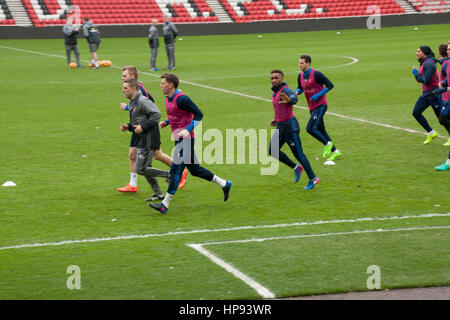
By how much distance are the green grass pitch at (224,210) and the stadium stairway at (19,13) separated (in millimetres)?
28472

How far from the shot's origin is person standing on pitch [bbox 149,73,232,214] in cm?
990

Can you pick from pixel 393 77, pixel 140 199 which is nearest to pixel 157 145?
pixel 140 199

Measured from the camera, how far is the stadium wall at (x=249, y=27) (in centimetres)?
4722

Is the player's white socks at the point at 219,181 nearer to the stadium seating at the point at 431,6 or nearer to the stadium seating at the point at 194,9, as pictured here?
the stadium seating at the point at 194,9

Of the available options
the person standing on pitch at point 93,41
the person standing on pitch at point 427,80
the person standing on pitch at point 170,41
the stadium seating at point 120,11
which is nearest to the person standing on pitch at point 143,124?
the person standing on pitch at point 427,80

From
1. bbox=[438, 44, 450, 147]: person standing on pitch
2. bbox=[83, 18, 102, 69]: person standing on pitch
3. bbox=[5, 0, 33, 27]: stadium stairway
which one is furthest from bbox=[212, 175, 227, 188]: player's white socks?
bbox=[5, 0, 33, 27]: stadium stairway

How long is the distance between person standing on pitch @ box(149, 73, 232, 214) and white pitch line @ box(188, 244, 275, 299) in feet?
5.45

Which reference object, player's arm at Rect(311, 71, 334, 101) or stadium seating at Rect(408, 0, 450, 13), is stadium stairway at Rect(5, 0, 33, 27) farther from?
player's arm at Rect(311, 71, 334, 101)

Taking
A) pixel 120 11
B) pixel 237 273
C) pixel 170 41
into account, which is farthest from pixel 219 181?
pixel 120 11

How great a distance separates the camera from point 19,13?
1944 inches

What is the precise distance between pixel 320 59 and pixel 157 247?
81.0ft

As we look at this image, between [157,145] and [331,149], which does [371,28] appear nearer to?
[331,149]

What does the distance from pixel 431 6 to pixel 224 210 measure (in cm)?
5102

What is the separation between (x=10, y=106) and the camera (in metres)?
20.2
